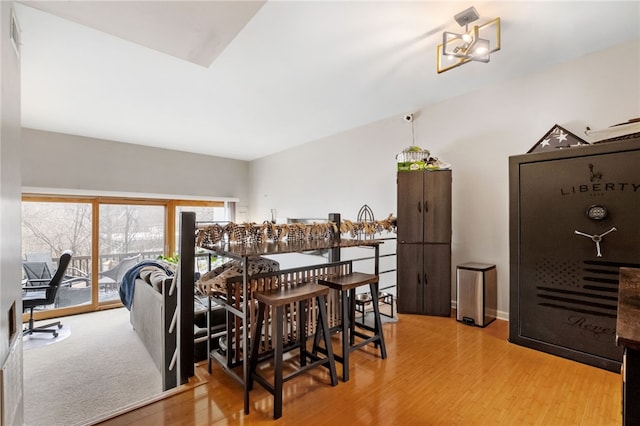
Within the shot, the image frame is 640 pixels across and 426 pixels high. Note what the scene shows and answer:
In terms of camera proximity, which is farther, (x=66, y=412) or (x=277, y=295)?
(x=66, y=412)

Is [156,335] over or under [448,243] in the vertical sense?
under

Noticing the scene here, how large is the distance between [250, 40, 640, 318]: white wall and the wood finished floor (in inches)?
47.3

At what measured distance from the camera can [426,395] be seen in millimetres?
1894

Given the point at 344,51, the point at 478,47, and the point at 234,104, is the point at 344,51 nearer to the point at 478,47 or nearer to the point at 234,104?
the point at 478,47

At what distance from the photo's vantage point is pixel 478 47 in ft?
7.30

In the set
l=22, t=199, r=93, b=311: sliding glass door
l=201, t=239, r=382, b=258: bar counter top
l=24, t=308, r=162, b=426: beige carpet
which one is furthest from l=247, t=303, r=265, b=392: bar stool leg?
l=22, t=199, r=93, b=311: sliding glass door

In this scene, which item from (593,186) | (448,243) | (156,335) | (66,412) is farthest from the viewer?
(448,243)

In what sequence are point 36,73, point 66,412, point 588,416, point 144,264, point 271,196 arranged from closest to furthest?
point 588,416, point 66,412, point 36,73, point 144,264, point 271,196

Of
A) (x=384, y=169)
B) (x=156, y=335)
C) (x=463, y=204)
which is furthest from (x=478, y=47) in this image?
(x=156, y=335)

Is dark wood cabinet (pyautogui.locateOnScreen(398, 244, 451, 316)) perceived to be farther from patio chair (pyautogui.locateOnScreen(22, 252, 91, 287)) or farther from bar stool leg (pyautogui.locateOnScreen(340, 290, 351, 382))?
patio chair (pyautogui.locateOnScreen(22, 252, 91, 287))

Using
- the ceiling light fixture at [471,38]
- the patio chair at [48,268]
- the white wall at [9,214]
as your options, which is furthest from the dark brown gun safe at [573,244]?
the patio chair at [48,268]

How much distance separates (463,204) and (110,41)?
3834 mm

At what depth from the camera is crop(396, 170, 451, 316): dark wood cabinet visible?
131 inches

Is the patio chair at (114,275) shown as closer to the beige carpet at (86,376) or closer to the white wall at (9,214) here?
the beige carpet at (86,376)
